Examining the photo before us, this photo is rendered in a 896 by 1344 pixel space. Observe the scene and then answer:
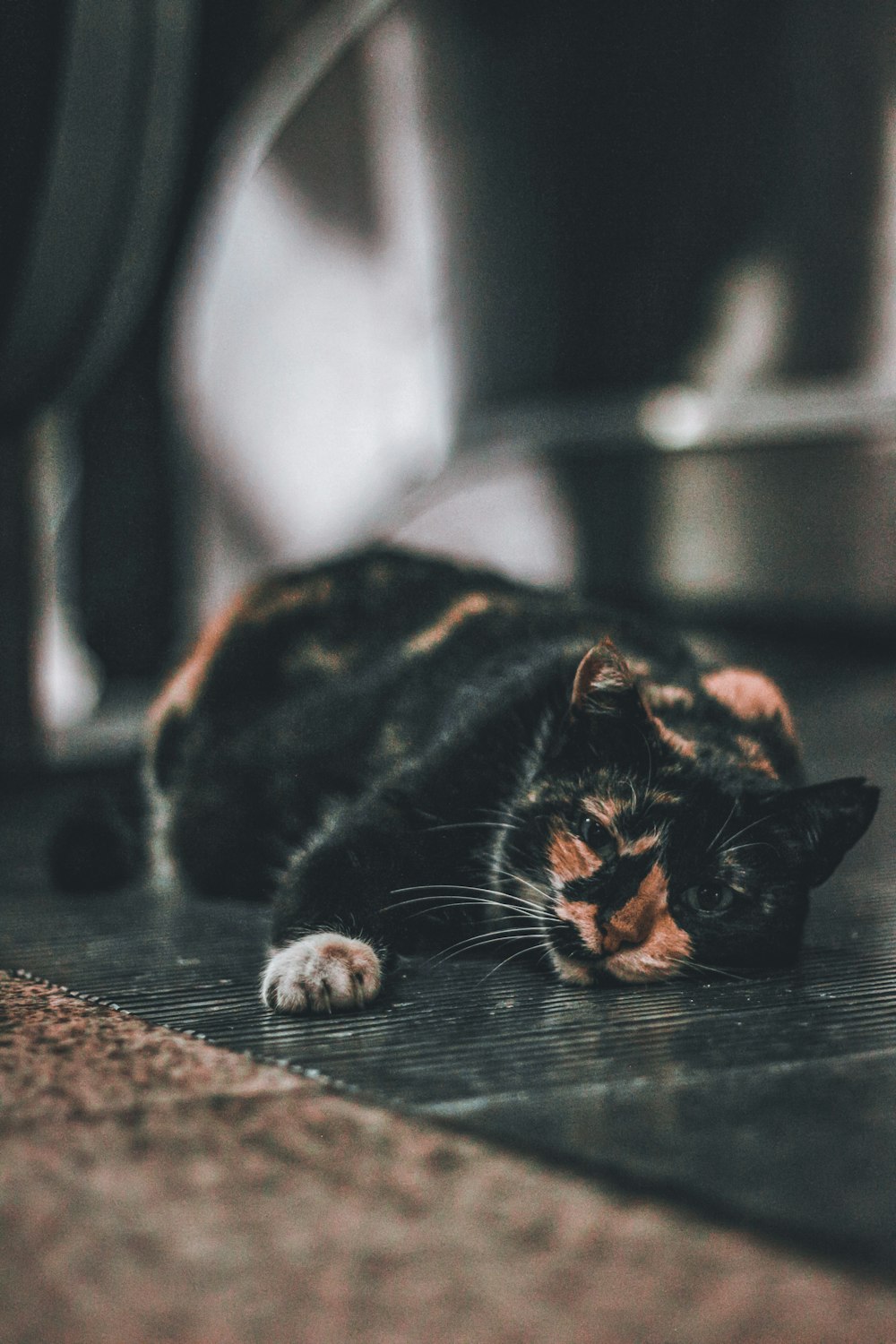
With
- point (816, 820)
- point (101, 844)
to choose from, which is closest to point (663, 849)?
point (816, 820)

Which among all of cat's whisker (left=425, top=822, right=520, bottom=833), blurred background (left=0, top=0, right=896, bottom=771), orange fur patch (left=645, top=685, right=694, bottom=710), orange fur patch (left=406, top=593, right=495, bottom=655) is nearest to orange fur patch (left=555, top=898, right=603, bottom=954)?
cat's whisker (left=425, top=822, right=520, bottom=833)

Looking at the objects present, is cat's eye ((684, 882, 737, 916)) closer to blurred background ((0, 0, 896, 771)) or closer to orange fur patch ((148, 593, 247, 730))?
orange fur patch ((148, 593, 247, 730))

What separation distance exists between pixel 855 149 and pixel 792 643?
125 centimetres

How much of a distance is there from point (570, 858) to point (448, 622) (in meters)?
0.53

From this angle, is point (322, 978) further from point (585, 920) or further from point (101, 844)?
point (101, 844)

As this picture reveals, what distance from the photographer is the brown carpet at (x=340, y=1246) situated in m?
0.65

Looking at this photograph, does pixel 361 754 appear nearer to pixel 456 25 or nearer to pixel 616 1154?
pixel 616 1154

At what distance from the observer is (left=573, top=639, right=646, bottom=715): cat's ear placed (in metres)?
1.34

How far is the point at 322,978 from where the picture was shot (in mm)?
1204

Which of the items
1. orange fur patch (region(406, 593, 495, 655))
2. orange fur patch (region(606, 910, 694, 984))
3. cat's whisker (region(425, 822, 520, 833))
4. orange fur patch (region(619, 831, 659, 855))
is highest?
orange fur patch (region(406, 593, 495, 655))

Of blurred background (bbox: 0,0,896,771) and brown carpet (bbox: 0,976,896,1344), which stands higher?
blurred background (bbox: 0,0,896,771)

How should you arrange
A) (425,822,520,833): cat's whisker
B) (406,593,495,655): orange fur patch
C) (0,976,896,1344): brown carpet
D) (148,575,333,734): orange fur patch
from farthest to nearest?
(148,575,333,734): orange fur patch, (406,593,495,655): orange fur patch, (425,822,520,833): cat's whisker, (0,976,896,1344): brown carpet

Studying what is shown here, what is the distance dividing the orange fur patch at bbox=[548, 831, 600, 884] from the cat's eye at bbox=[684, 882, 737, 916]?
9 cm

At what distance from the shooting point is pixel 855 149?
3.71m
